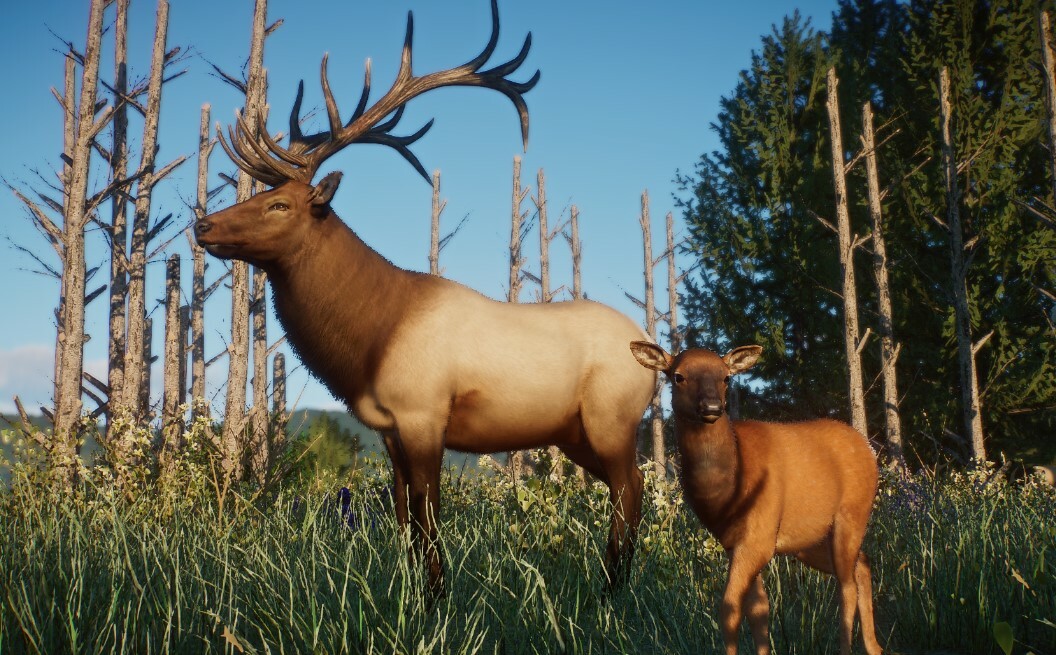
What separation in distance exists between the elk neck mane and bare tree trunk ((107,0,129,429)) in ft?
41.6

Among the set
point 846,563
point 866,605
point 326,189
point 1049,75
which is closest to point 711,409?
point 846,563

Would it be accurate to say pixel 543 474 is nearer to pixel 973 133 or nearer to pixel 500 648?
pixel 500 648

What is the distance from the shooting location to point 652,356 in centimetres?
395

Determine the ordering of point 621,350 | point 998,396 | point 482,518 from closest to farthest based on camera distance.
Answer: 1. point 621,350
2. point 482,518
3. point 998,396

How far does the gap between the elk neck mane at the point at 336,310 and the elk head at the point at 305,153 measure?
5.7 inches

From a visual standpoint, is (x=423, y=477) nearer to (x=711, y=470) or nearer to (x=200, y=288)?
(x=711, y=470)

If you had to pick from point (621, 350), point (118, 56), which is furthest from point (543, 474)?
point (118, 56)

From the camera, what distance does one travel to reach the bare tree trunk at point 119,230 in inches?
647

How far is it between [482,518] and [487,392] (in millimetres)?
1417

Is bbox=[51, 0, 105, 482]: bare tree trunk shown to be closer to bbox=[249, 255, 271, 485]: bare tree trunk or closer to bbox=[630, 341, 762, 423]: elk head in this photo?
bbox=[249, 255, 271, 485]: bare tree trunk

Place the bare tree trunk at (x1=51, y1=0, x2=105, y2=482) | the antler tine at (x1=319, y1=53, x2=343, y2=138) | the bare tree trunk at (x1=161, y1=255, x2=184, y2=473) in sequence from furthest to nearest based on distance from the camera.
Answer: the bare tree trunk at (x1=161, y1=255, x2=184, y2=473), the bare tree trunk at (x1=51, y1=0, x2=105, y2=482), the antler tine at (x1=319, y1=53, x2=343, y2=138)

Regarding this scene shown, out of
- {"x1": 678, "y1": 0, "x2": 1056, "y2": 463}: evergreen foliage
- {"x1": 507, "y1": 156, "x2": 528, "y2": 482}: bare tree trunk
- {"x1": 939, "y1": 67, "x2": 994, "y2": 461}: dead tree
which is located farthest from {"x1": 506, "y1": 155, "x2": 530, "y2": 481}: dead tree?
{"x1": 939, "y1": 67, "x2": 994, "y2": 461}: dead tree

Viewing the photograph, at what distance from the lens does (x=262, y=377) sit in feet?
50.8

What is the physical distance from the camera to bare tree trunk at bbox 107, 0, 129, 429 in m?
16.4
